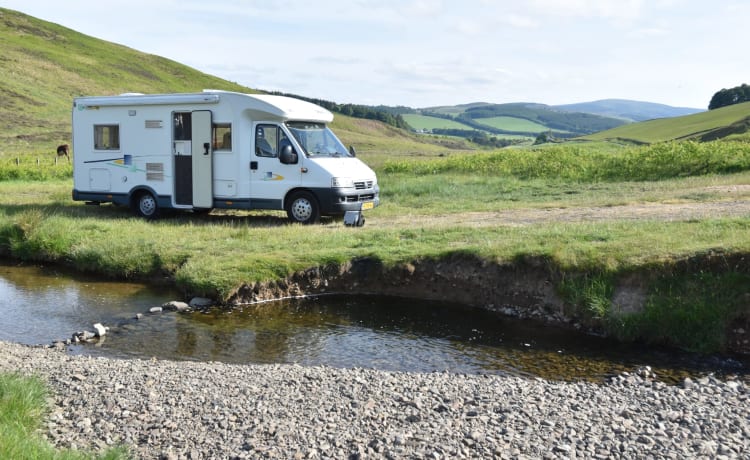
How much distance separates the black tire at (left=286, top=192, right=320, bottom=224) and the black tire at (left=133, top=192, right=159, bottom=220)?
12.0 feet

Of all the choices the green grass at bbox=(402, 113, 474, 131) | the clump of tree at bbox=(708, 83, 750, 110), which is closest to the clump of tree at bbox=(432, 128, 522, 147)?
the green grass at bbox=(402, 113, 474, 131)

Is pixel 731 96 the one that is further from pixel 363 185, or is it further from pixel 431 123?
pixel 363 185

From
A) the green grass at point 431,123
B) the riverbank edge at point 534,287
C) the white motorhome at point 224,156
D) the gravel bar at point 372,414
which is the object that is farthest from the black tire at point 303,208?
the green grass at point 431,123

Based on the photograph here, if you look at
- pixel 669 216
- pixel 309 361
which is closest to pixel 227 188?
pixel 309 361

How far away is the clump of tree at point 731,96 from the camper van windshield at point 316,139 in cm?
9137

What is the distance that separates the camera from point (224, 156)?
16172 millimetres

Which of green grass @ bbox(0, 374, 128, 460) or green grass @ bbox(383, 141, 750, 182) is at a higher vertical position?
green grass @ bbox(383, 141, 750, 182)

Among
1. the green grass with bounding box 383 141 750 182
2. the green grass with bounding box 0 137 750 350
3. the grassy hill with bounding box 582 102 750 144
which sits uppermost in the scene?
the grassy hill with bounding box 582 102 750 144

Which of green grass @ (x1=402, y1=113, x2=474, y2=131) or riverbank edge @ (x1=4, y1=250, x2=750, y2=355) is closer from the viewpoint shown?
riverbank edge @ (x1=4, y1=250, x2=750, y2=355)

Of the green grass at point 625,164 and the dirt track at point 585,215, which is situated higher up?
the green grass at point 625,164

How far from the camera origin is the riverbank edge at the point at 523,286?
362 inches

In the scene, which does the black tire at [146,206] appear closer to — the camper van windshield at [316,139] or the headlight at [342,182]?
the camper van windshield at [316,139]

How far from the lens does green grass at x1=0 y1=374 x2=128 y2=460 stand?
15.6 feet

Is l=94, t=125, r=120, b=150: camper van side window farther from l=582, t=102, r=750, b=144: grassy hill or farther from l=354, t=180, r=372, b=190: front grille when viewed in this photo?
l=582, t=102, r=750, b=144: grassy hill
